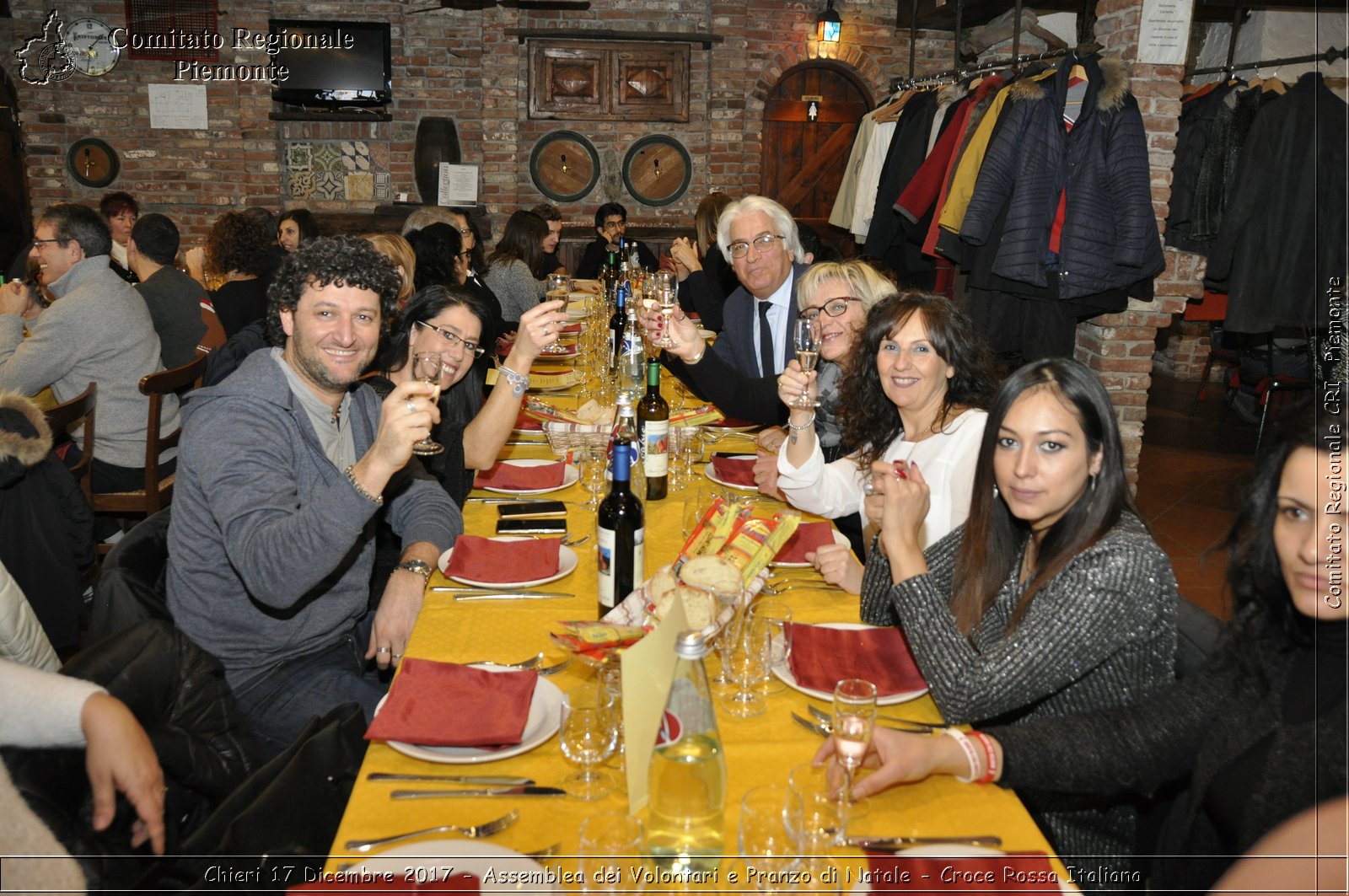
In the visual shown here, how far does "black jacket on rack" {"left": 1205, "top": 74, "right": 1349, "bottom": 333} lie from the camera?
4.42m

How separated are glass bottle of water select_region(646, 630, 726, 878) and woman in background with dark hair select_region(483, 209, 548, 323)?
16.5 feet

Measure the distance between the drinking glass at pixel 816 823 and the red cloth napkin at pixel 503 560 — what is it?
889mm

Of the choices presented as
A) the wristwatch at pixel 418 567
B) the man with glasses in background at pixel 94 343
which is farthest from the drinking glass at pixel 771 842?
the man with glasses in background at pixel 94 343

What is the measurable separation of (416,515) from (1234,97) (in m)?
4.82

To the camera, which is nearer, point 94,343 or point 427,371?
point 427,371

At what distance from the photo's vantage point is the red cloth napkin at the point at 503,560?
1.97 meters

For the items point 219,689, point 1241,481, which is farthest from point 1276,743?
point 219,689

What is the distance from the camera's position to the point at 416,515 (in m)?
2.34

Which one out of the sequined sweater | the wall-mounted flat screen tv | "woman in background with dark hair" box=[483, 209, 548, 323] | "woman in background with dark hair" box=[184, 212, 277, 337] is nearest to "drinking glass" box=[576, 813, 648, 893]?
the sequined sweater

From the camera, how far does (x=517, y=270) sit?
6141 millimetres

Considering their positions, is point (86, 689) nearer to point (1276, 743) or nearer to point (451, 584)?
point (451, 584)

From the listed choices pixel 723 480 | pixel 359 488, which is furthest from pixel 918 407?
pixel 359 488

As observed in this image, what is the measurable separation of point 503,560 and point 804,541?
674mm

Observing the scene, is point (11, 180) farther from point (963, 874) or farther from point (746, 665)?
point (963, 874)
